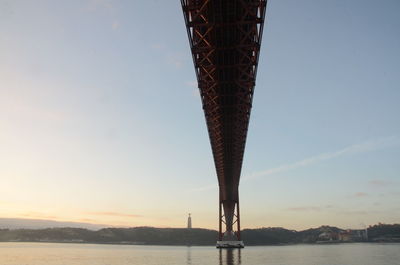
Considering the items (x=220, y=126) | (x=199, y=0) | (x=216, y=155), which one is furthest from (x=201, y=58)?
(x=216, y=155)

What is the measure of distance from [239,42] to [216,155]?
89.5ft

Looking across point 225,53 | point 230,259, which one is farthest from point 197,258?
point 225,53

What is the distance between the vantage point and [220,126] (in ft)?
101

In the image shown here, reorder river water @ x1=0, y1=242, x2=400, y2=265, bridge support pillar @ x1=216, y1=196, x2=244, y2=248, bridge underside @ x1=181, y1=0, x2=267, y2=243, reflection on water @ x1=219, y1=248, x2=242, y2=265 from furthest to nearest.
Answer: bridge support pillar @ x1=216, y1=196, x2=244, y2=248 < river water @ x1=0, y1=242, x2=400, y2=265 < reflection on water @ x1=219, y1=248, x2=242, y2=265 < bridge underside @ x1=181, y1=0, x2=267, y2=243

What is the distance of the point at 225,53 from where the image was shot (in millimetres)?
18188

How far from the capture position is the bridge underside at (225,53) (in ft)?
49.0

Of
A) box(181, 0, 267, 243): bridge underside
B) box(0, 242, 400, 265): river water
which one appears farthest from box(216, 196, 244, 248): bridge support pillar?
box(181, 0, 267, 243): bridge underside

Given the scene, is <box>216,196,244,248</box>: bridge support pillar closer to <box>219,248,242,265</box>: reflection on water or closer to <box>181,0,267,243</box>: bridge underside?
<box>219,248,242,265</box>: reflection on water

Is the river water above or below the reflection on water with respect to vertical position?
below

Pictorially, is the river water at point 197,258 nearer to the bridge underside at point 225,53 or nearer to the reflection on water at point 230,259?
the reflection on water at point 230,259

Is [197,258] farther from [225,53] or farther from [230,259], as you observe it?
[225,53]

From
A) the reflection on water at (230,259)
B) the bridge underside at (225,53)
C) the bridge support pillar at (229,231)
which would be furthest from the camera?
the bridge support pillar at (229,231)

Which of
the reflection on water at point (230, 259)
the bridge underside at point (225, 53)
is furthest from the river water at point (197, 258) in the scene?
the bridge underside at point (225, 53)

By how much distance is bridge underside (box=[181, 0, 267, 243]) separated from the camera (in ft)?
49.0
